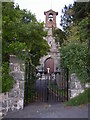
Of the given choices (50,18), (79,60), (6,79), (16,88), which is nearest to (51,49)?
(50,18)

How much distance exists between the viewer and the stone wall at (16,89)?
4.81m

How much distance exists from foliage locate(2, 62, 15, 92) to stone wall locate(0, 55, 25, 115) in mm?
190

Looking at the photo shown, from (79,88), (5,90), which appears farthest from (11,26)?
(79,88)

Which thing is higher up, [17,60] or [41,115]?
[17,60]

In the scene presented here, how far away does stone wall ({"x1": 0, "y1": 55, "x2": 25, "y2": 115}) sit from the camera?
4.81 metres

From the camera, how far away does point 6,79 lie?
4.54 meters

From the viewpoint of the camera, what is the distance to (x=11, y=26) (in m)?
4.82

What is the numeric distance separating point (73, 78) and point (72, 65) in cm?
55

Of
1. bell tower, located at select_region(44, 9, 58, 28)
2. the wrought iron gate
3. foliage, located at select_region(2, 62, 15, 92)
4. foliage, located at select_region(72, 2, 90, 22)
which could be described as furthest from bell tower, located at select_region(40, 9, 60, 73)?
foliage, located at select_region(2, 62, 15, 92)

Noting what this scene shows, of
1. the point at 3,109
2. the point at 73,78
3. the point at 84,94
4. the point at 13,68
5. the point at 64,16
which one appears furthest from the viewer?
the point at 64,16

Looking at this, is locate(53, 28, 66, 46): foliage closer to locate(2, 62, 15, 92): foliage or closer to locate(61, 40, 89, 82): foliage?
locate(61, 40, 89, 82): foliage

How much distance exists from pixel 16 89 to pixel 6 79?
601 mm

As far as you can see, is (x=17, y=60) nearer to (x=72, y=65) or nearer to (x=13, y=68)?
(x=13, y=68)

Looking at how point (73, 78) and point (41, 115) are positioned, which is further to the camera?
point (73, 78)
